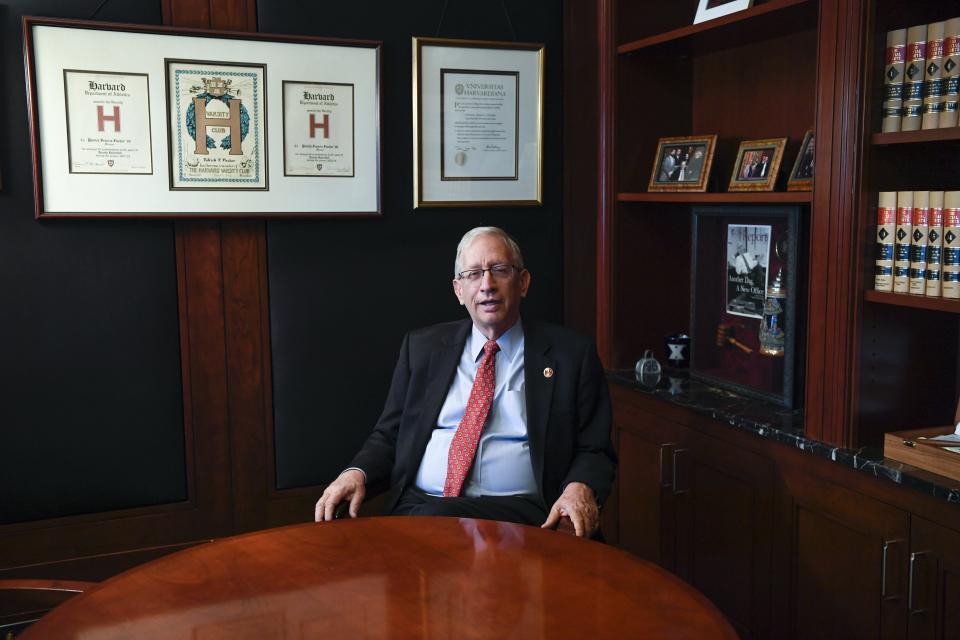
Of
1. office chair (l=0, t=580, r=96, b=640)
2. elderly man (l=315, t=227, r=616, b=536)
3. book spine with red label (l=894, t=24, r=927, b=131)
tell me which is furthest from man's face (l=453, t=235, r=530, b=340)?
office chair (l=0, t=580, r=96, b=640)

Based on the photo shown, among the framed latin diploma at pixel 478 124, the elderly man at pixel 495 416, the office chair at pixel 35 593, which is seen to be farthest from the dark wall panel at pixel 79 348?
the office chair at pixel 35 593

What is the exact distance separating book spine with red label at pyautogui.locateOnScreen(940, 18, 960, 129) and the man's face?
3.68ft

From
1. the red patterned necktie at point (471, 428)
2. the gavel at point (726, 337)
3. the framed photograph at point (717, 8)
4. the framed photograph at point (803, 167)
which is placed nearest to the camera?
the red patterned necktie at point (471, 428)

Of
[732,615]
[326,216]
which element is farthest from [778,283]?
[326,216]

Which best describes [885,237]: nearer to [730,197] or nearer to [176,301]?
[730,197]

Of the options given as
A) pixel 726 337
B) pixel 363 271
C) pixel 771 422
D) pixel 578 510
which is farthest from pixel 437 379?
pixel 363 271

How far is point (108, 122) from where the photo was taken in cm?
313

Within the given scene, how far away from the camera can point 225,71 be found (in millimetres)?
3260

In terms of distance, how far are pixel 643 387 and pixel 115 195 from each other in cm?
197

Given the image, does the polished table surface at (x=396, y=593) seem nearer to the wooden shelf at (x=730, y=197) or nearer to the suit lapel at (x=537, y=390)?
the suit lapel at (x=537, y=390)

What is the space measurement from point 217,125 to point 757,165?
191 cm

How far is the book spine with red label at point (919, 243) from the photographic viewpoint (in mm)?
2156

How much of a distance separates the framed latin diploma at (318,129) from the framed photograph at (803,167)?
5.43ft

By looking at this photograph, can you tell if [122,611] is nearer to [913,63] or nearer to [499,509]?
[499,509]
